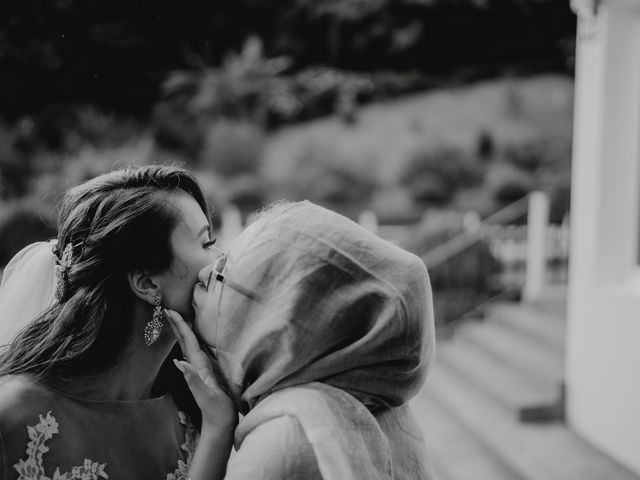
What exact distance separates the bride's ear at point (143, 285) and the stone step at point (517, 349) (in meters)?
4.66

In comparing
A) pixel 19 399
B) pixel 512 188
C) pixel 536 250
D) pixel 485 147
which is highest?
pixel 19 399

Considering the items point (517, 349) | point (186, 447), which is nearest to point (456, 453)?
point (517, 349)

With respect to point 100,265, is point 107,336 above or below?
below

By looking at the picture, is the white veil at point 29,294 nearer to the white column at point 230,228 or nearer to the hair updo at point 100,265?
the hair updo at point 100,265

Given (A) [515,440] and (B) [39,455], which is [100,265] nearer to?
(B) [39,455]

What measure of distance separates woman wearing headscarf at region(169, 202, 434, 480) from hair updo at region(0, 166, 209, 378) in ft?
1.40

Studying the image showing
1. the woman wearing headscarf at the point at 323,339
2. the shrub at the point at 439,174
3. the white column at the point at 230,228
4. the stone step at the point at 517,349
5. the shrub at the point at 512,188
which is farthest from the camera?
the shrub at the point at 439,174

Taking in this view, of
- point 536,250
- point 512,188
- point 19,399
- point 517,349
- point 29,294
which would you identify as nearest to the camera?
point 19,399

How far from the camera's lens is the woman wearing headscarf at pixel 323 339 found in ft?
2.78

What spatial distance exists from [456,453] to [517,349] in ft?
6.25

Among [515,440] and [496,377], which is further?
[496,377]

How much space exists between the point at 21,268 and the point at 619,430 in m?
4.26

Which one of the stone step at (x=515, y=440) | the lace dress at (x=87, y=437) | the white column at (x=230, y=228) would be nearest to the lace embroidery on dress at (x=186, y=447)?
the lace dress at (x=87, y=437)

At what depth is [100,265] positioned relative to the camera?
4.29ft
